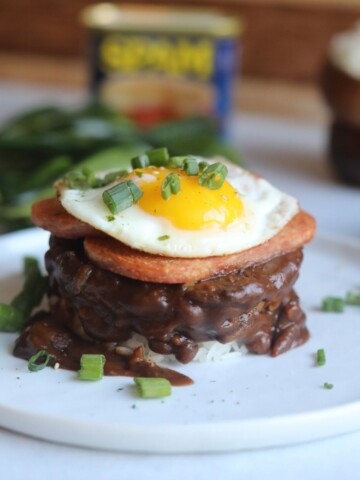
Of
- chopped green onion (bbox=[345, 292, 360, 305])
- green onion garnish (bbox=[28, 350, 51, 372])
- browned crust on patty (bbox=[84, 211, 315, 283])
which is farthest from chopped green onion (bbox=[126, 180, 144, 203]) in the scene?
chopped green onion (bbox=[345, 292, 360, 305])

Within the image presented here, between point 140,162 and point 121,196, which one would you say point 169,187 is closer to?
point 121,196

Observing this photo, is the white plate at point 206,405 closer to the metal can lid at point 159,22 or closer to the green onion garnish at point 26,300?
the green onion garnish at point 26,300

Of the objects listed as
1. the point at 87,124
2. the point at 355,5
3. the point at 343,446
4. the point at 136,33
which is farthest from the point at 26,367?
the point at 355,5

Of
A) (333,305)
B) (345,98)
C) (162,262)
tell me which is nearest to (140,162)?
(162,262)

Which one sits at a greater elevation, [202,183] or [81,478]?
[202,183]

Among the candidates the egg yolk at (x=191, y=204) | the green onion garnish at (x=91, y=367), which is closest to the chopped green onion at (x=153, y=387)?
the green onion garnish at (x=91, y=367)

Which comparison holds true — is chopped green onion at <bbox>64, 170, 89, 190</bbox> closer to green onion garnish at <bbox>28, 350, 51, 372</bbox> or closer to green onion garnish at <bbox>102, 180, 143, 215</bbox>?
green onion garnish at <bbox>102, 180, 143, 215</bbox>

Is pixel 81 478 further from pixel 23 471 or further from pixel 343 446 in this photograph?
→ pixel 343 446
